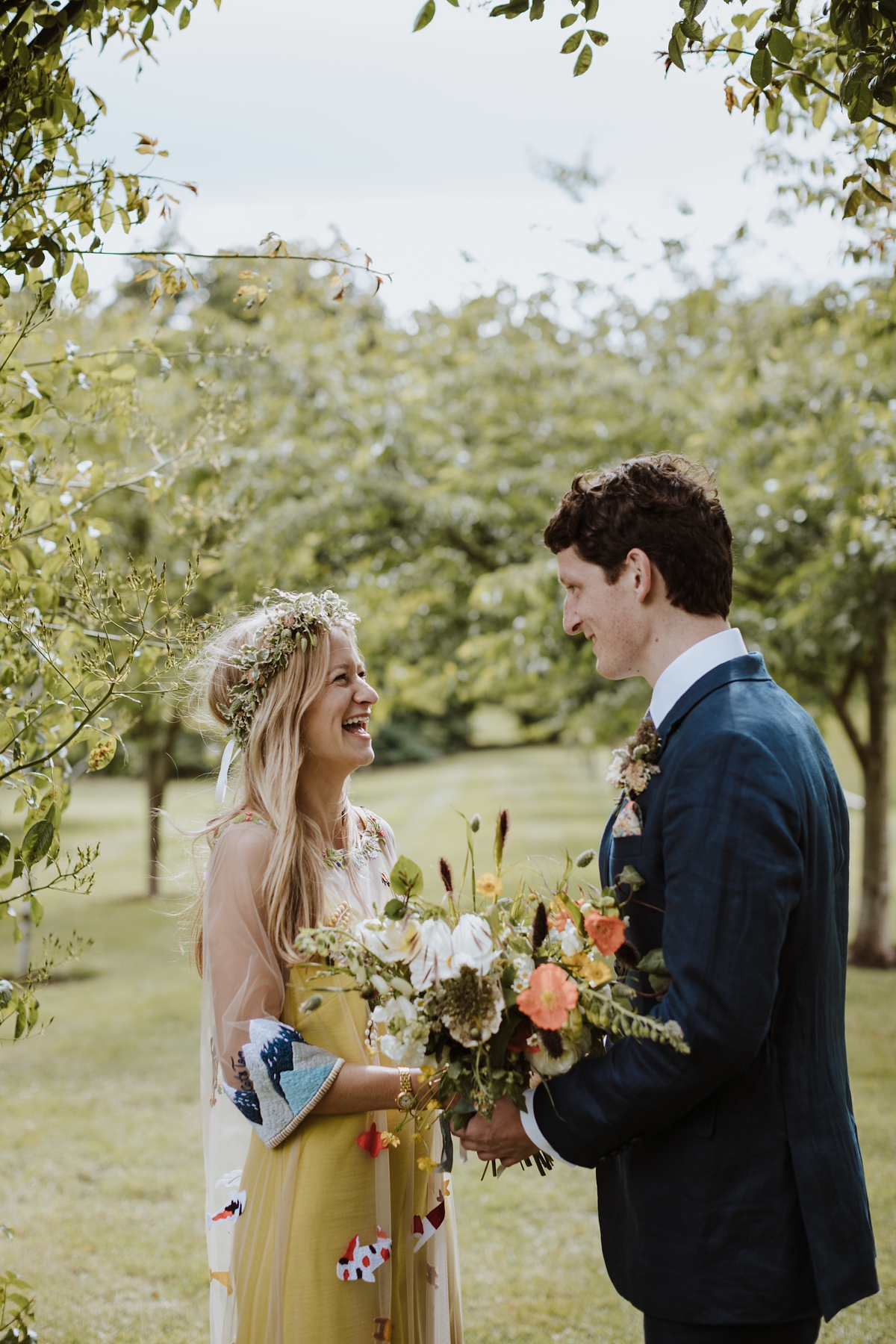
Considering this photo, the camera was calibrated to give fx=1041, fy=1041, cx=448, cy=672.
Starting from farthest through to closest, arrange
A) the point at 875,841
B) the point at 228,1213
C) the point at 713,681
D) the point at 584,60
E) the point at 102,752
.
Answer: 1. the point at 875,841
2. the point at 228,1213
3. the point at 102,752
4. the point at 584,60
5. the point at 713,681

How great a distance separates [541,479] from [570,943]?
7.39m

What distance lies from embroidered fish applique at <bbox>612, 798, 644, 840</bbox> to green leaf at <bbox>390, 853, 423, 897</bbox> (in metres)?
0.39

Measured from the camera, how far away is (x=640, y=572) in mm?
1945

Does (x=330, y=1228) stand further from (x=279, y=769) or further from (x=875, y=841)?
(x=875, y=841)

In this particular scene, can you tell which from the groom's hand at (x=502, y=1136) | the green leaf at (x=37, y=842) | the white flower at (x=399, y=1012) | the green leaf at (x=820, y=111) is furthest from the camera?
the green leaf at (x=820, y=111)

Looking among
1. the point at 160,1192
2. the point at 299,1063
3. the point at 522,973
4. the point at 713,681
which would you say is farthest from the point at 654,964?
the point at 160,1192

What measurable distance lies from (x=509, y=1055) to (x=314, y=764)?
1020mm

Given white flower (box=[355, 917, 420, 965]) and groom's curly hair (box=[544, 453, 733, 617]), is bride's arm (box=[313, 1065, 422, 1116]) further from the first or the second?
groom's curly hair (box=[544, 453, 733, 617])

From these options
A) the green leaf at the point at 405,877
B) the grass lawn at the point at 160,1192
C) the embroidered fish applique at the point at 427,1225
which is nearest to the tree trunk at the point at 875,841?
the grass lawn at the point at 160,1192

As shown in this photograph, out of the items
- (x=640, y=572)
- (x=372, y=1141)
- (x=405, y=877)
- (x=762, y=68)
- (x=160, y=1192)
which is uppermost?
(x=762, y=68)

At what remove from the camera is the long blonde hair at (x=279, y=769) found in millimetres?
2348

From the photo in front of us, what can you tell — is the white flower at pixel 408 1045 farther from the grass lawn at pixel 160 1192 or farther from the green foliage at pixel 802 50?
the green foliage at pixel 802 50

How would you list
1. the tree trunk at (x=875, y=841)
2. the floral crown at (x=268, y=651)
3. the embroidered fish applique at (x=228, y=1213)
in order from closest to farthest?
the embroidered fish applique at (x=228, y=1213) < the floral crown at (x=268, y=651) < the tree trunk at (x=875, y=841)

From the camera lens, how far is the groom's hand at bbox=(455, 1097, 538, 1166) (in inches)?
73.3
